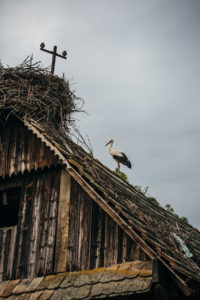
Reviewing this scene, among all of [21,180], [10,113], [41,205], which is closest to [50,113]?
[10,113]

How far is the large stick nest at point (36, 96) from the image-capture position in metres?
10.5

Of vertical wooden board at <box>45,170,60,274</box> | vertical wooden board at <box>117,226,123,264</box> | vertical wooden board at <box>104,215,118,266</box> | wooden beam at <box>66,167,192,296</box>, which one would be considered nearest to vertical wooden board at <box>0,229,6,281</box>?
vertical wooden board at <box>45,170,60,274</box>

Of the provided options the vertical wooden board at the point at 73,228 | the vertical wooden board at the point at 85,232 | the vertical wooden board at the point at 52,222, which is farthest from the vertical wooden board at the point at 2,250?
the vertical wooden board at the point at 85,232

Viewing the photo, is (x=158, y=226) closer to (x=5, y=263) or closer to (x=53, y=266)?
(x=53, y=266)

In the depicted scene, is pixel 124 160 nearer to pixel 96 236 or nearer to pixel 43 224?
pixel 43 224

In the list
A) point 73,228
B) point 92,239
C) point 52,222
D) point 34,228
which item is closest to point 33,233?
point 34,228

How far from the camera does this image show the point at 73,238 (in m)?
8.18

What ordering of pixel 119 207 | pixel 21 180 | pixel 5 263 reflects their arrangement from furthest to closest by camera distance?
pixel 21 180 → pixel 5 263 → pixel 119 207

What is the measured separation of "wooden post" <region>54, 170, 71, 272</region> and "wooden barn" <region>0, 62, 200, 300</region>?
17 mm

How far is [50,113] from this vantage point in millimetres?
11117

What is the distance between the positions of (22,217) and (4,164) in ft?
4.61

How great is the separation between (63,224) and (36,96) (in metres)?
3.77

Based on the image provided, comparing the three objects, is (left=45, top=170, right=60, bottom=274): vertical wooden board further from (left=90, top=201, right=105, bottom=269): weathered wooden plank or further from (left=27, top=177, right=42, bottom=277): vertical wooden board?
(left=90, top=201, right=105, bottom=269): weathered wooden plank

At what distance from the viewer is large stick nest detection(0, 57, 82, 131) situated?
34.3 ft
